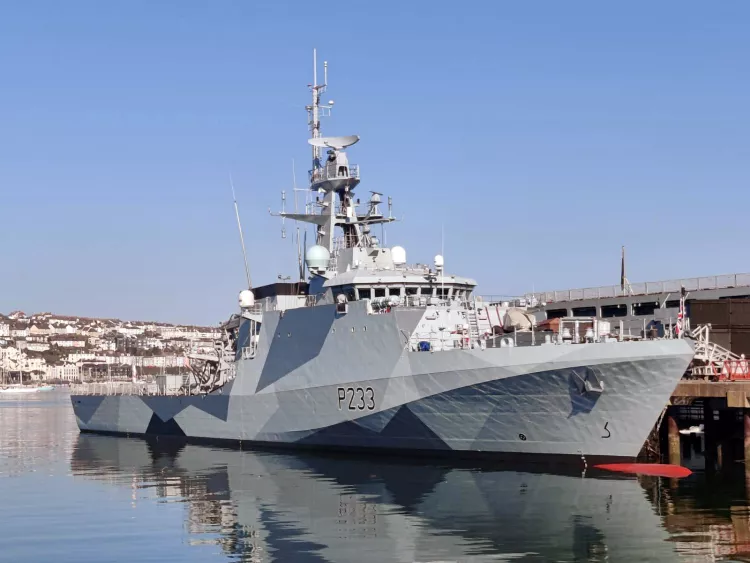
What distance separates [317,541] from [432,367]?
24.5ft

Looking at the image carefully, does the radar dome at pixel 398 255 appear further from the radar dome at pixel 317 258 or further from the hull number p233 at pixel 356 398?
the hull number p233 at pixel 356 398

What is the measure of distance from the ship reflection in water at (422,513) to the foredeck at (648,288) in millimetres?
14282

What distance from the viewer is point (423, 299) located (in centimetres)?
2361

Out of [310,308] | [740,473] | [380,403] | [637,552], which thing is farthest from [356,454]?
[637,552]

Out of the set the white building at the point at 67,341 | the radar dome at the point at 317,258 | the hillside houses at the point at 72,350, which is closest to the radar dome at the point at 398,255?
the radar dome at the point at 317,258

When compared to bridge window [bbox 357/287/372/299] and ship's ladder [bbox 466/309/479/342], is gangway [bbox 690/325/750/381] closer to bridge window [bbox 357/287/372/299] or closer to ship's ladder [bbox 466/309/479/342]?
ship's ladder [bbox 466/309/479/342]

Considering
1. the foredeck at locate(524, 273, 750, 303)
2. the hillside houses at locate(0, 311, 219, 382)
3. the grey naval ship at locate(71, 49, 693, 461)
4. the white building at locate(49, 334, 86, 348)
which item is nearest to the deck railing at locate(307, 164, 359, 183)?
the grey naval ship at locate(71, 49, 693, 461)

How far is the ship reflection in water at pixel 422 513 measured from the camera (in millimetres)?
13953

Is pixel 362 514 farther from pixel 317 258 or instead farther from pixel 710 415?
pixel 710 415

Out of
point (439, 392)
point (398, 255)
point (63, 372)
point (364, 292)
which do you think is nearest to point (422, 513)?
point (439, 392)

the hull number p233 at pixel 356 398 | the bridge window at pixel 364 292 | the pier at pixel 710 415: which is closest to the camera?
the pier at pixel 710 415

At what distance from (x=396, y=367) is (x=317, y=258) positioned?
232 inches

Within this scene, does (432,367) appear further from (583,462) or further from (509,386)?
(583,462)

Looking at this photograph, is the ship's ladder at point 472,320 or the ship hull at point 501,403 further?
the ship's ladder at point 472,320
